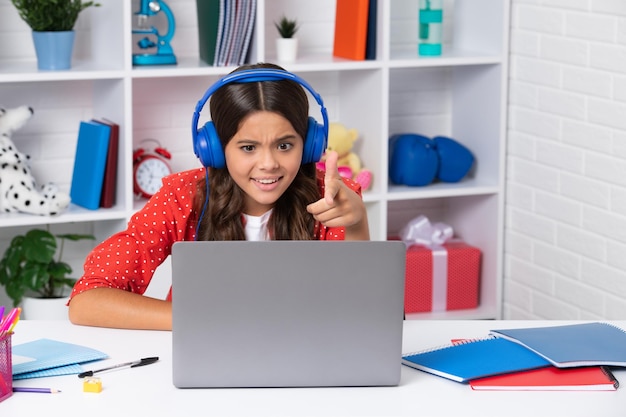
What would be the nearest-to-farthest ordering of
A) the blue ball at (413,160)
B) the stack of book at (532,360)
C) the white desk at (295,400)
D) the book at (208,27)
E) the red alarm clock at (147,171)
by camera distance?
the white desk at (295,400) → the stack of book at (532,360) → the book at (208,27) → the red alarm clock at (147,171) → the blue ball at (413,160)

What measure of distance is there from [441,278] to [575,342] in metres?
1.82

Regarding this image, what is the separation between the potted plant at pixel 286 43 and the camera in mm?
3238

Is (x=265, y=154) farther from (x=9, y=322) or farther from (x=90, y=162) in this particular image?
(x=90, y=162)

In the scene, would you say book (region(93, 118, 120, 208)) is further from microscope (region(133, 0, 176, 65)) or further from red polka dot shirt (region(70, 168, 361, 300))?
red polka dot shirt (region(70, 168, 361, 300))

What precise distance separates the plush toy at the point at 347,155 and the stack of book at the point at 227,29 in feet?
1.30

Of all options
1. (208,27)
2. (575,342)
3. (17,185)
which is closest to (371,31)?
(208,27)

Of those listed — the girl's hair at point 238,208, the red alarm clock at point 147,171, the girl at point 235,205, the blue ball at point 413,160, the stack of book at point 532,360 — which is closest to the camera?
the stack of book at point 532,360

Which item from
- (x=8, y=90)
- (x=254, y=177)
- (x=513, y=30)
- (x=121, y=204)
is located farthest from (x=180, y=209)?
(x=513, y=30)

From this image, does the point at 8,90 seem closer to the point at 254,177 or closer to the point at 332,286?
the point at 254,177

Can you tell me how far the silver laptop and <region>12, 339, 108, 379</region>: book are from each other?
217 millimetres

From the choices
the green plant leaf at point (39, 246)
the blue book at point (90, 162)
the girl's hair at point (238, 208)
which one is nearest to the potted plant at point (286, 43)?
the blue book at point (90, 162)

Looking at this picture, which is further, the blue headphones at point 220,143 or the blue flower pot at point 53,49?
the blue flower pot at point 53,49

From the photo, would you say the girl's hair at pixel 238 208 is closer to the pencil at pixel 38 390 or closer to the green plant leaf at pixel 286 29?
the pencil at pixel 38 390

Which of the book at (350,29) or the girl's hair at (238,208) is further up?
the book at (350,29)
